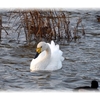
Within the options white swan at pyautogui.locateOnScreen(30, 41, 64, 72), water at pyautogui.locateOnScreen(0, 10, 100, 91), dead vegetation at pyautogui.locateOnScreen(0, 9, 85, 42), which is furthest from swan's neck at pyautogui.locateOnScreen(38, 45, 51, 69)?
dead vegetation at pyautogui.locateOnScreen(0, 9, 85, 42)

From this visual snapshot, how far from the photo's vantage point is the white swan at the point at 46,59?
8281mm

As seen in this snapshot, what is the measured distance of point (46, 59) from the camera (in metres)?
8.55

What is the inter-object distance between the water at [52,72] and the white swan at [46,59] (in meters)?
0.14

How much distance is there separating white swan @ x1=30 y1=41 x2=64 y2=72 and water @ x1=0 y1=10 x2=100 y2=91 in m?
0.14

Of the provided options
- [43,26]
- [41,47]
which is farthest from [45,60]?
[43,26]

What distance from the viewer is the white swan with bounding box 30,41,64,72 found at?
8.28 m

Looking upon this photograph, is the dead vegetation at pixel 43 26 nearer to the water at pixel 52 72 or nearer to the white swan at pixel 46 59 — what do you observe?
the water at pixel 52 72

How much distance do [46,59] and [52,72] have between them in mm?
531

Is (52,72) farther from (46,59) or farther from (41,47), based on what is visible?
(41,47)

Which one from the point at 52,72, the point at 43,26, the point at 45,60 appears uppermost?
the point at 43,26

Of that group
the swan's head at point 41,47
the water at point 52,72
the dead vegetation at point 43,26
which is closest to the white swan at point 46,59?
the swan's head at point 41,47

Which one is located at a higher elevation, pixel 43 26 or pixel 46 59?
pixel 43 26

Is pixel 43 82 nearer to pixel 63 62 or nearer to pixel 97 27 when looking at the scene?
pixel 63 62
